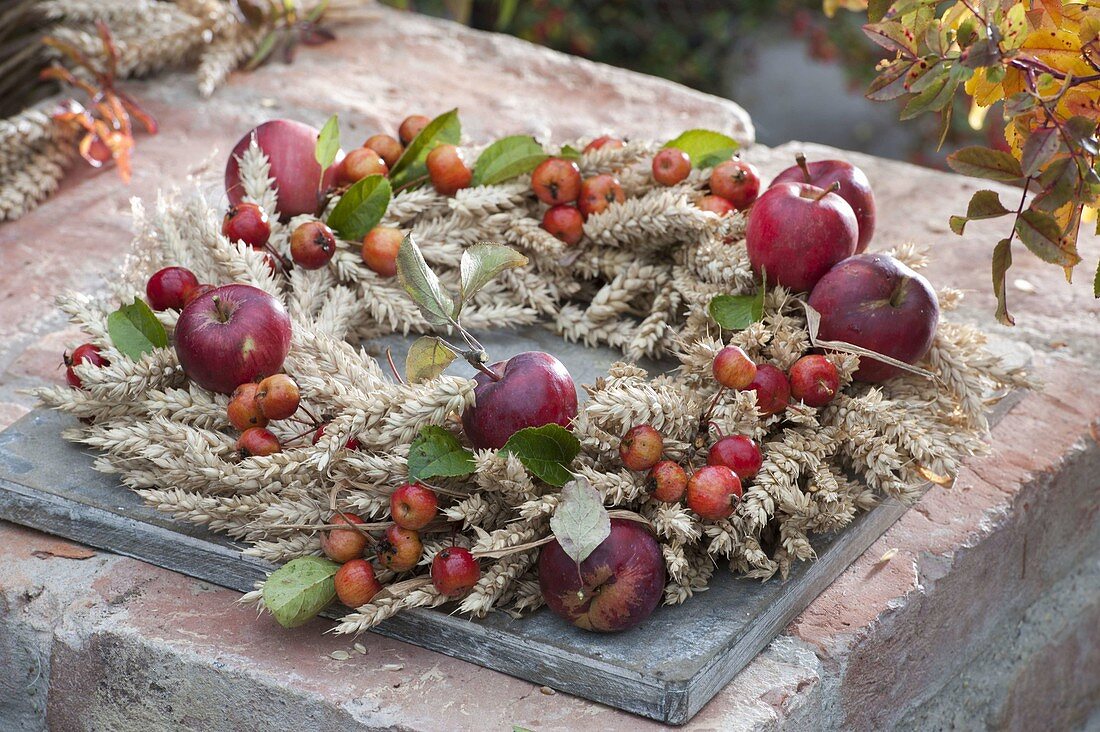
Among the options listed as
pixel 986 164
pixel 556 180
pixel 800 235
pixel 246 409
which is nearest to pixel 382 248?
pixel 556 180

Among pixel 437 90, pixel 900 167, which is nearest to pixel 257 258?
pixel 437 90

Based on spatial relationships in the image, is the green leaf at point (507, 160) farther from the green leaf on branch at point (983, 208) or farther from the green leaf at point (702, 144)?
the green leaf on branch at point (983, 208)

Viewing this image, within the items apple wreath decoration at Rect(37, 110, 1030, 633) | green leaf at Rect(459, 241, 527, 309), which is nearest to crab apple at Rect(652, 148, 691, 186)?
apple wreath decoration at Rect(37, 110, 1030, 633)

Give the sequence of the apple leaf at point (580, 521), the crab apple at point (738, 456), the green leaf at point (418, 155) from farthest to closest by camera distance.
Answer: the green leaf at point (418, 155), the crab apple at point (738, 456), the apple leaf at point (580, 521)

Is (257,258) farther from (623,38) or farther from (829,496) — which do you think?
(623,38)

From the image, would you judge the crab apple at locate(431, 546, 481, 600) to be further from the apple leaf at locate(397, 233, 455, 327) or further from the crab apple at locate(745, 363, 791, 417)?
the crab apple at locate(745, 363, 791, 417)

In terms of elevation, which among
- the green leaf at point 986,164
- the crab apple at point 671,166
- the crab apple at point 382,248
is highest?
the green leaf at point 986,164

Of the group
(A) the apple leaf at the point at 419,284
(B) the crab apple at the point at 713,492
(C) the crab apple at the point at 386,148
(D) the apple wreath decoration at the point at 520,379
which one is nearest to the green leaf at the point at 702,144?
(D) the apple wreath decoration at the point at 520,379
